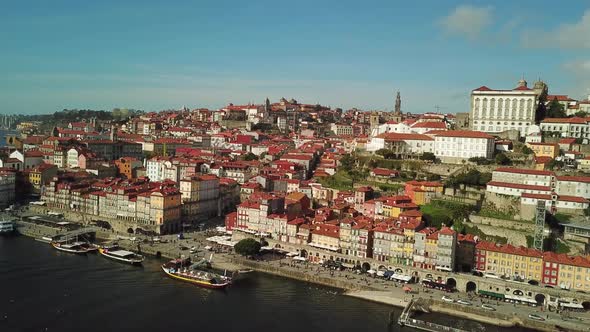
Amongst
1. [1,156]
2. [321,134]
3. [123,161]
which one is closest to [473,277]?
[123,161]

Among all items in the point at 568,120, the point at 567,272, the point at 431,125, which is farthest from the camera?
the point at 431,125

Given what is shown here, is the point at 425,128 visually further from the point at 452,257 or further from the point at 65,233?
the point at 65,233

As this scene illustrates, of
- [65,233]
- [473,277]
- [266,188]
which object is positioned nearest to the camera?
[473,277]

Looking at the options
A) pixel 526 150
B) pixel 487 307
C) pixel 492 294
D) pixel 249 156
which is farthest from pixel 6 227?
pixel 526 150

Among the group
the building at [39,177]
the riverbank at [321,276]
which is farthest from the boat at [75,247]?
the building at [39,177]

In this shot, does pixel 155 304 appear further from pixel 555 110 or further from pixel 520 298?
pixel 555 110

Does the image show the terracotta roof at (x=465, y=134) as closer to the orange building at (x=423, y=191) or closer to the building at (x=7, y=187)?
the orange building at (x=423, y=191)
